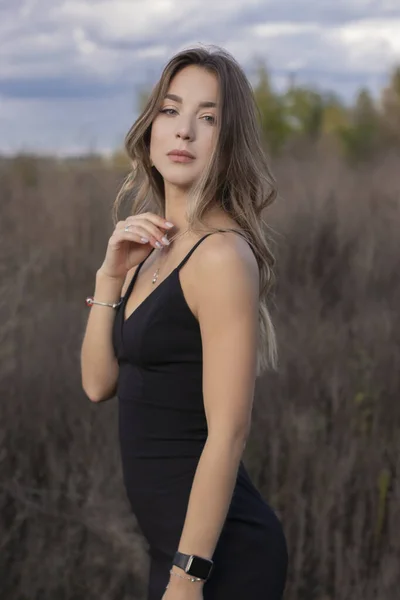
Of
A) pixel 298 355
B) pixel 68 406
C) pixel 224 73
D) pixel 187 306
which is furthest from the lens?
pixel 298 355

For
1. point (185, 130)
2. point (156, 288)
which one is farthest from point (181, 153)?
point (156, 288)

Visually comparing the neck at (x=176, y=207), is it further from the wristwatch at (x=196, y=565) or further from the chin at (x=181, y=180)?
the wristwatch at (x=196, y=565)

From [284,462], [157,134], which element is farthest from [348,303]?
[157,134]

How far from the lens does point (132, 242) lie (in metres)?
1.93

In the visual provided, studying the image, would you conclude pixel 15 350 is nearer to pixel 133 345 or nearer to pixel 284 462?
pixel 284 462

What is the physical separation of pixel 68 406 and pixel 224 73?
8.56 ft

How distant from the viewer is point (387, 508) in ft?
12.3

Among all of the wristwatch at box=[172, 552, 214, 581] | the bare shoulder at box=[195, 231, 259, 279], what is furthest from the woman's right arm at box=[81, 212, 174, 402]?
the wristwatch at box=[172, 552, 214, 581]

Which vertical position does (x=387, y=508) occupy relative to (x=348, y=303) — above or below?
below

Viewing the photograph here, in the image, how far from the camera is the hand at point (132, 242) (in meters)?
1.77

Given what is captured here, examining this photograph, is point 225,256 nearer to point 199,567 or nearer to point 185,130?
point 185,130

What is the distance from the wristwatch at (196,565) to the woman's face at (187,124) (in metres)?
0.70

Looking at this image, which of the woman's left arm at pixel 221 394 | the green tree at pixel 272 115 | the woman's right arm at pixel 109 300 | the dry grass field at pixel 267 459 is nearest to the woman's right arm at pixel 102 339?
the woman's right arm at pixel 109 300

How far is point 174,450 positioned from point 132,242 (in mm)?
510
